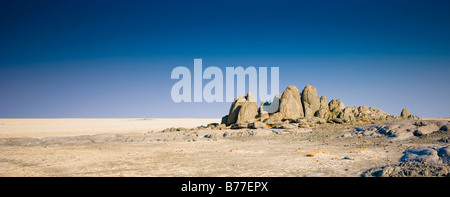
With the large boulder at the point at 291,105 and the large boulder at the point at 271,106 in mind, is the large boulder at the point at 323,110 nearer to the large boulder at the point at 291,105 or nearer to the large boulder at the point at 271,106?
the large boulder at the point at 291,105

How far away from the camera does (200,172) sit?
10.0 m

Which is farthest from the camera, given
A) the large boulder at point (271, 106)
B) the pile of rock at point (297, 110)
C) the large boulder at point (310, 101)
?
the large boulder at point (271, 106)

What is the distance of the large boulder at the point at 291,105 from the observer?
35.9 metres

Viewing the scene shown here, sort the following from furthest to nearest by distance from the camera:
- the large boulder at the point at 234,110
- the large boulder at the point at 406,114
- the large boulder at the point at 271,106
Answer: the large boulder at the point at 406,114 < the large boulder at the point at 234,110 < the large boulder at the point at 271,106

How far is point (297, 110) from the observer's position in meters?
36.4

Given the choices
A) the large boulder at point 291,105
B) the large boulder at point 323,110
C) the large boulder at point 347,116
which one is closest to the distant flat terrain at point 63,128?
the large boulder at point 291,105

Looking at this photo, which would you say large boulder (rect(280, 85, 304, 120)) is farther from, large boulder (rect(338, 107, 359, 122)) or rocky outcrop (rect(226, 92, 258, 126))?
large boulder (rect(338, 107, 359, 122))

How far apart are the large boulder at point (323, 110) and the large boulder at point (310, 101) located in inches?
22.9

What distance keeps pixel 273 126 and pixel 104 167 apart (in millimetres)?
22873

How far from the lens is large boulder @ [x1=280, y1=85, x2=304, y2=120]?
35.9m

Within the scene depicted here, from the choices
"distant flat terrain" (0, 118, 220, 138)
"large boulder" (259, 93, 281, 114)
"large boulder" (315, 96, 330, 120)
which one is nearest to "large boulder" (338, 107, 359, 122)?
"large boulder" (315, 96, 330, 120)

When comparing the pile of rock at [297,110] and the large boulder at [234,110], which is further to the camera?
the large boulder at [234,110]
